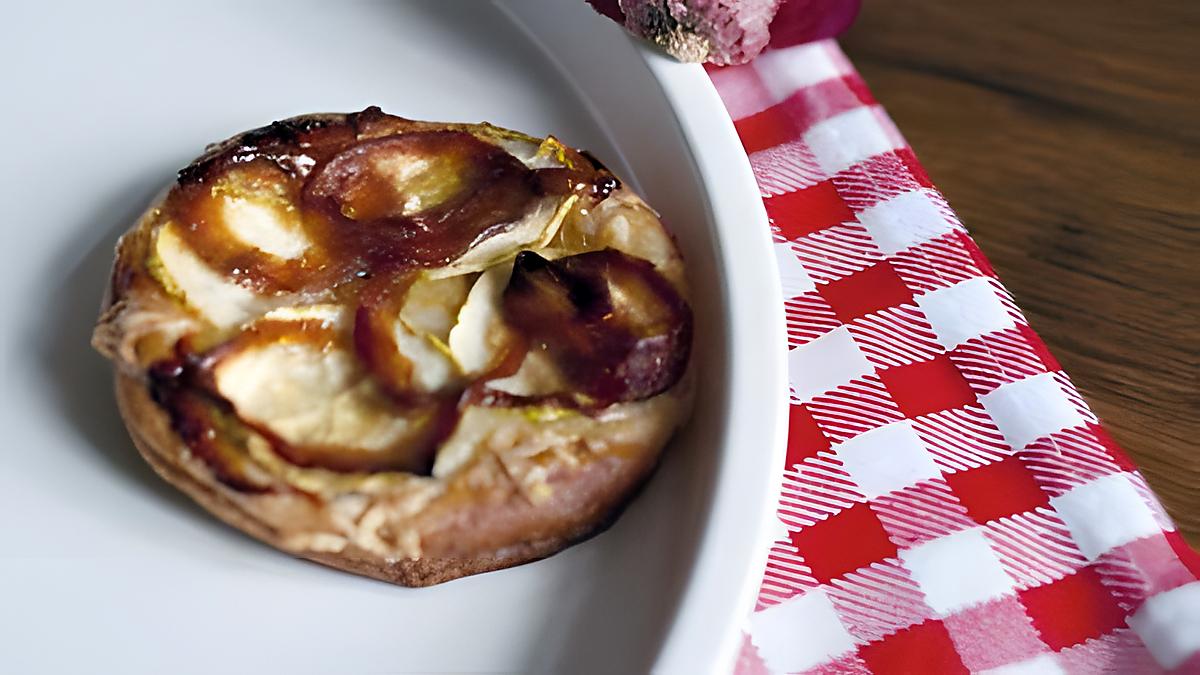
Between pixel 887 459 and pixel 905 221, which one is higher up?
pixel 905 221

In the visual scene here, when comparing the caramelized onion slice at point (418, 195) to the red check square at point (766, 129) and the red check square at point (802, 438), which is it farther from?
the red check square at point (766, 129)

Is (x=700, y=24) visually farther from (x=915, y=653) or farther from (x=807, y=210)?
(x=915, y=653)

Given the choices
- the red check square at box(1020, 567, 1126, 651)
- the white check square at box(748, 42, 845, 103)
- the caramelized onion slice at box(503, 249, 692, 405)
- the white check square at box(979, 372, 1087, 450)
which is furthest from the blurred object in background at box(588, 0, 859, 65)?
the red check square at box(1020, 567, 1126, 651)

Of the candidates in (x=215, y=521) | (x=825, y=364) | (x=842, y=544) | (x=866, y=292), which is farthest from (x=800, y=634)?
(x=215, y=521)

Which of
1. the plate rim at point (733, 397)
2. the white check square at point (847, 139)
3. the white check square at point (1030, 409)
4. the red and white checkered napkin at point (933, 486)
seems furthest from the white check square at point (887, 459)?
the white check square at point (847, 139)

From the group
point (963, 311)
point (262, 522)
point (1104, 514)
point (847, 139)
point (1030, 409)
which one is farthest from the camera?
point (847, 139)

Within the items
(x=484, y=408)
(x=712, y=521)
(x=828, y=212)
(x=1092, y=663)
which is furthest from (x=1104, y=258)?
(x=484, y=408)
